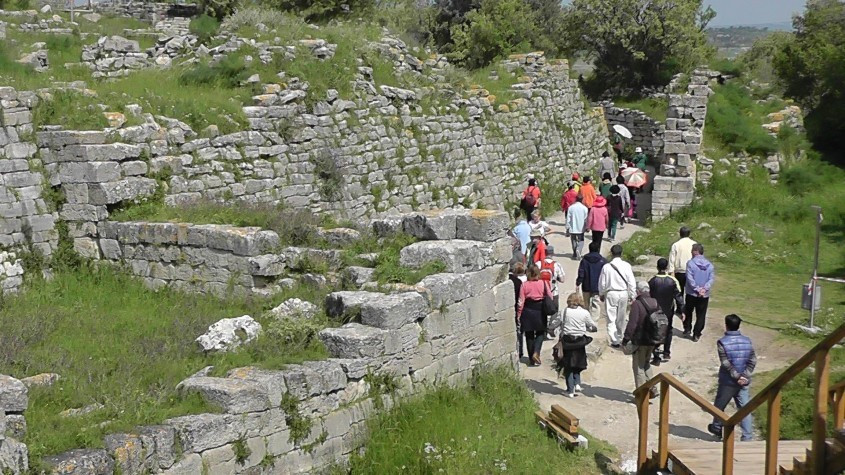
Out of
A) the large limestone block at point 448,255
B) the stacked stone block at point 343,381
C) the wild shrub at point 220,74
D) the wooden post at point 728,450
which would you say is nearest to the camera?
the stacked stone block at point 343,381

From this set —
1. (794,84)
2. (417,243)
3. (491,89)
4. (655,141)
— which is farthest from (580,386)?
(794,84)

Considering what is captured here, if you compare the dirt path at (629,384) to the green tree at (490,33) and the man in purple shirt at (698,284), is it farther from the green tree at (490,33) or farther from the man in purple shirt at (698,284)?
the green tree at (490,33)

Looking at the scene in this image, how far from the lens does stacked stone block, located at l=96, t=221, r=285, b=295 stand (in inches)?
400

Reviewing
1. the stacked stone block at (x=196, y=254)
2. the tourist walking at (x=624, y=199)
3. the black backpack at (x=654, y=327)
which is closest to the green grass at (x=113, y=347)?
the stacked stone block at (x=196, y=254)

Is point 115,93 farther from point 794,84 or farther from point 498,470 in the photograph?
point 794,84

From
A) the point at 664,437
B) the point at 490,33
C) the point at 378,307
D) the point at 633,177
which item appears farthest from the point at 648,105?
the point at 378,307

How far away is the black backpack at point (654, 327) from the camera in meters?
10.3

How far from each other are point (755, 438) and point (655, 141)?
69.0 ft

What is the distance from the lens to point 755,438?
9.79 meters

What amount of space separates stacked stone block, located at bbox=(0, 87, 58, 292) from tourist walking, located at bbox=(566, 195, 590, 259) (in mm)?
9626

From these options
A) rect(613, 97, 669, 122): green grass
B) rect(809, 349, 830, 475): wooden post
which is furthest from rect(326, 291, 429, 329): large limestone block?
rect(613, 97, 669, 122): green grass

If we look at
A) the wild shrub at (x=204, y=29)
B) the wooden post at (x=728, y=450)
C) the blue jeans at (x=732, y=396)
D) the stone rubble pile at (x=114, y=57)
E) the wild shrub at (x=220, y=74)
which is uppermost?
the wild shrub at (x=204, y=29)

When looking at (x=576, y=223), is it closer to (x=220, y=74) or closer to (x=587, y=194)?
(x=587, y=194)

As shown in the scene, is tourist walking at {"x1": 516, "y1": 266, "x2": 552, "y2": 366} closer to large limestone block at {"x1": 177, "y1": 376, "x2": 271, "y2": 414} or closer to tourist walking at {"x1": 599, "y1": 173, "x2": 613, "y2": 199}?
large limestone block at {"x1": 177, "y1": 376, "x2": 271, "y2": 414}
